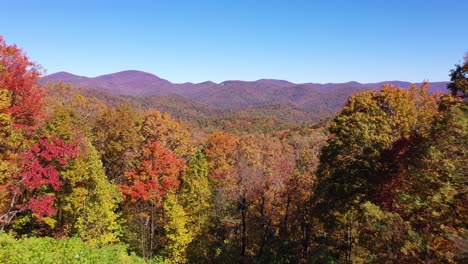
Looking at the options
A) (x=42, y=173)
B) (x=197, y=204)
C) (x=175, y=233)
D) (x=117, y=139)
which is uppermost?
(x=117, y=139)

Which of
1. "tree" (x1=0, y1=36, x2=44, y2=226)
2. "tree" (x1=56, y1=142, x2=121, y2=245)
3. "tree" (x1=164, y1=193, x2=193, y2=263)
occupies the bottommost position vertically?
"tree" (x1=164, y1=193, x2=193, y2=263)

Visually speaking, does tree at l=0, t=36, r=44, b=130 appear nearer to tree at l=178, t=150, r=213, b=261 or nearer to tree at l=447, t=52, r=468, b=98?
tree at l=178, t=150, r=213, b=261

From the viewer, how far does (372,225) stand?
1246cm

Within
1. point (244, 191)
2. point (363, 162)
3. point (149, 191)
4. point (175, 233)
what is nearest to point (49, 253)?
point (175, 233)

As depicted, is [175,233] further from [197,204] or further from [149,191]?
[149,191]

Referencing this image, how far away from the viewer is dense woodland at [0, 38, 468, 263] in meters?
12.3

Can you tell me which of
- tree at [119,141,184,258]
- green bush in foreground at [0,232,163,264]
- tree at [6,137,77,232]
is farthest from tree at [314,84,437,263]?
tree at [6,137,77,232]

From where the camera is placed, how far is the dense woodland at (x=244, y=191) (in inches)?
483

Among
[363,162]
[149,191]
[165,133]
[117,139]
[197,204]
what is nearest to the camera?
[363,162]

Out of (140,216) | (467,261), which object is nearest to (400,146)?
(467,261)

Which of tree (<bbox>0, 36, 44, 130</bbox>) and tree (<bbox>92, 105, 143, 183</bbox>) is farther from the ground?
tree (<bbox>0, 36, 44, 130</bbox>)

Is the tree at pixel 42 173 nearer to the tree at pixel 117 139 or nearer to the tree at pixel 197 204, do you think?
the tree at pixel 197 204

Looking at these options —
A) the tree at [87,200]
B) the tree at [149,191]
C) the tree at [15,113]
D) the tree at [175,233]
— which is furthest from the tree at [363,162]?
the tree at [15,113]

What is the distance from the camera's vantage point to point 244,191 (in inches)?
1225
